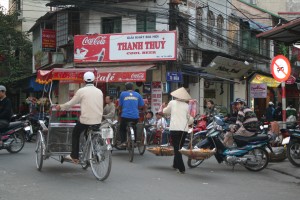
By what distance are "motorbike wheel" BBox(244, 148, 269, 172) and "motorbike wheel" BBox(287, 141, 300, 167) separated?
104 cm

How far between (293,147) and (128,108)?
13.4ft

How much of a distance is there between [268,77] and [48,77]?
718 inches

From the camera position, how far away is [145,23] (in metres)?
21.3

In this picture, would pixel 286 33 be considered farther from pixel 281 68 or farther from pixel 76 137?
pixel 76 137

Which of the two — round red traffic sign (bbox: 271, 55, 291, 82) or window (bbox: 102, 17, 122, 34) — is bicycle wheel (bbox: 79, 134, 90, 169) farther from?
window (bbox: 102, 17, 122, 34)

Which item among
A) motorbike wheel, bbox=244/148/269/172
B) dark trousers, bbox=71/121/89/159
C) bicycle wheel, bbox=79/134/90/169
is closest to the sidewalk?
motorbike wheel, bbox=244/148/269/172

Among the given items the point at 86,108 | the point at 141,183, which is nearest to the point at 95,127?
the point at 86,108

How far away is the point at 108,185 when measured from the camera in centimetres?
718

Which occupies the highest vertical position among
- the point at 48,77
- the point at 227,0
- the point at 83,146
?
the point at 227,0

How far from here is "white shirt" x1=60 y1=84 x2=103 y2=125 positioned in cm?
782

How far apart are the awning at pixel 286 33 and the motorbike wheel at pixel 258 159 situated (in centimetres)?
278

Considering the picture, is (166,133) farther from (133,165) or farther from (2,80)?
(2,80)

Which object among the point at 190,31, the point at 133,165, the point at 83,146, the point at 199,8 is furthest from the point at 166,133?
the point at 199,8

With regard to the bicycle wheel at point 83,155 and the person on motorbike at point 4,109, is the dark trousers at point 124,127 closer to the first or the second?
the bicycle wheel at point 83,155
